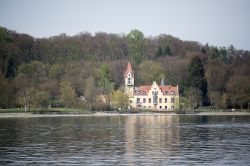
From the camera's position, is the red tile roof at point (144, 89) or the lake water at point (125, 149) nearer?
the lake water at point (125, 149)

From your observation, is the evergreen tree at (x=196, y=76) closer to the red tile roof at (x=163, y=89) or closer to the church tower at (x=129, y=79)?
the red tile roof at (x=163, y=89)

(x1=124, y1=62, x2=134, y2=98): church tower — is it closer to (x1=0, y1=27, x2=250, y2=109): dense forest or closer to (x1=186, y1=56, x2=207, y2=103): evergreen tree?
(x1=0, y1=27, x2=250, y2=109): dense forest

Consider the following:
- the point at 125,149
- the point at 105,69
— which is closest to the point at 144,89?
the point at 105,69

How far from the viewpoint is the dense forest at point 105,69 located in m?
123

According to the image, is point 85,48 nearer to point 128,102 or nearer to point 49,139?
point 128,102

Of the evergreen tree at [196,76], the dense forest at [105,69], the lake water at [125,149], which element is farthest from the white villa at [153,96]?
the lake water at [125,149]

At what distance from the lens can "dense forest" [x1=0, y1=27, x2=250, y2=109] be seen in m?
123

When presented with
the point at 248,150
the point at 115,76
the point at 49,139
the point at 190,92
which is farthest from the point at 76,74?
the point at 248,150

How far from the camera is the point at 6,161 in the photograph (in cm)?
3491

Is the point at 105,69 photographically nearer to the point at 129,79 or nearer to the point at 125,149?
the point at 129,79

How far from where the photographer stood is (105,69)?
13738cm

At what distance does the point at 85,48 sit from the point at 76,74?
26841 mm

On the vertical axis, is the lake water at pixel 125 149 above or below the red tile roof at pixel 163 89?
below

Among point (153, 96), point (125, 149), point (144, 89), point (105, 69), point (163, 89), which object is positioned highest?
point (105, 69)
